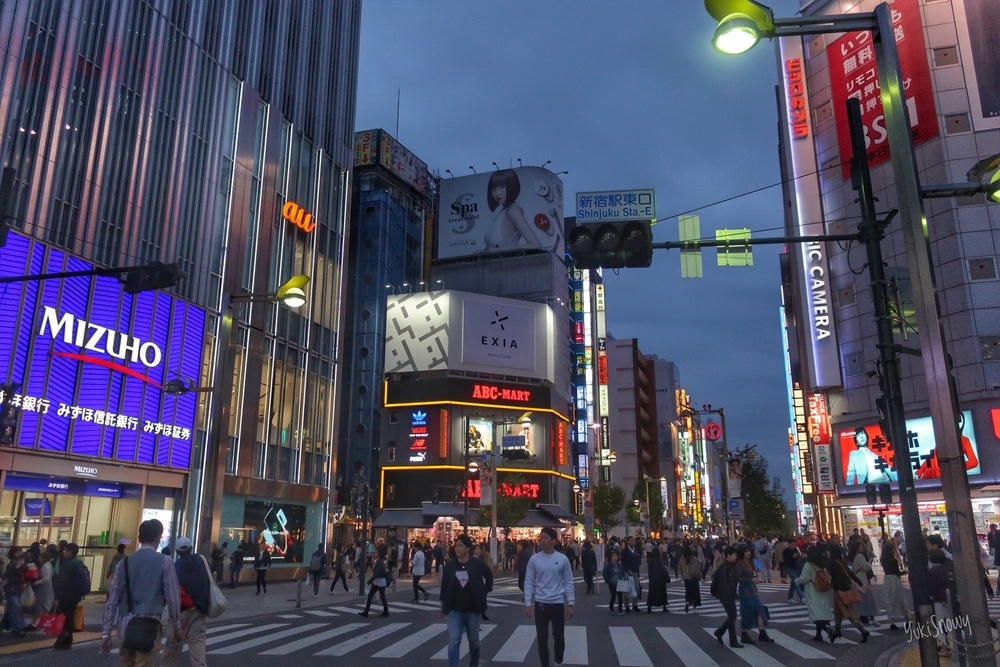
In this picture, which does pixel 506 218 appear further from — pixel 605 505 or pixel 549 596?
pixel 549 596

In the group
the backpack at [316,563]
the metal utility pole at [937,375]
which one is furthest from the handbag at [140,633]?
the backpack at [316,563]

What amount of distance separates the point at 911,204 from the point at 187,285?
25760 mm

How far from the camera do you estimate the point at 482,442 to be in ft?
197

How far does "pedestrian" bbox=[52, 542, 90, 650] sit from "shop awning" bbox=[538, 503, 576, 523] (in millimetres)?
46686

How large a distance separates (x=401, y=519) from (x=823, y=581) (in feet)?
150

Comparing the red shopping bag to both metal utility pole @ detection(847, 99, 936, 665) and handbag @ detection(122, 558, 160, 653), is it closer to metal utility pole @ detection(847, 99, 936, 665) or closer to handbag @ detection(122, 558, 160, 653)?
handbag @ detection(122, 558, 160, 653)

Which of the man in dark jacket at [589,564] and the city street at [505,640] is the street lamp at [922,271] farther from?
the man in dark jacket at [589,564]

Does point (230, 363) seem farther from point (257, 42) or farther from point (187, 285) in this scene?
point (257, 42)

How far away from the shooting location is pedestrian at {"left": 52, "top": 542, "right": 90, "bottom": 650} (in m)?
12.5

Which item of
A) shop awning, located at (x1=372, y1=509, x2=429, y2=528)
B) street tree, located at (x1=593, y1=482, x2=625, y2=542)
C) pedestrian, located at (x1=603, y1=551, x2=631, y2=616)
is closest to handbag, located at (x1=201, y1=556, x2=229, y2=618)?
pedestrian, located at (x1=603, y1=551, x2=631, y2=616)

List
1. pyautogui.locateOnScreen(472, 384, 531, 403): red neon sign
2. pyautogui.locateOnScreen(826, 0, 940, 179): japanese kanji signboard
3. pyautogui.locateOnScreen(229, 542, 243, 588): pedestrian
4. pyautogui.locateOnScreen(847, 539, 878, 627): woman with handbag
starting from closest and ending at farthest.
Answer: pyautogui.locateOnScreen(847, 539, 878, 627): woman with handbag, pyautogui.locateOnScreen(229, 542, 243, 588): pedestrian, pyautogui.locateOnScreen(826, 0, 940, 179): japanese kanji signboard, pyautogui.locateOnScreen(472, 384, 531, 403): red neon sign

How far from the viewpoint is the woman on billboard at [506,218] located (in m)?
67.1

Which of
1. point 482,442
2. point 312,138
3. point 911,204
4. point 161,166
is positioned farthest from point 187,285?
point 482,442

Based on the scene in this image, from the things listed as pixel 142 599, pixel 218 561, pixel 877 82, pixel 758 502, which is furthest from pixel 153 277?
pixel 758 502
